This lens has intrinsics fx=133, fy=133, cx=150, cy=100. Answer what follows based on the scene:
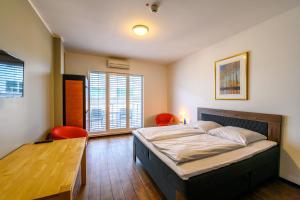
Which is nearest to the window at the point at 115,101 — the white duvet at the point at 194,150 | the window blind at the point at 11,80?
the window blind at the point at 11,80

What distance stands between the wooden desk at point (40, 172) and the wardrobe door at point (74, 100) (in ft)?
4.56

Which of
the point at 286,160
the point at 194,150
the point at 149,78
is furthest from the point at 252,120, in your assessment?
the point at 149,78

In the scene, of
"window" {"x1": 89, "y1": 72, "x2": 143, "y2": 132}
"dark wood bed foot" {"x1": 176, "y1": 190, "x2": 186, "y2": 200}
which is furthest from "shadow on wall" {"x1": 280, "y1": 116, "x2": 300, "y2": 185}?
"window" {"x1": 89, "y1": 72, "x2": 143, "y2": 132}

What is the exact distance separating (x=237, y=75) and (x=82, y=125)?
11.5 feet

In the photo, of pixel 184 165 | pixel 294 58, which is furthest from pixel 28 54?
pixel 294 58

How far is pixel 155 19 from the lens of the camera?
2182 mm

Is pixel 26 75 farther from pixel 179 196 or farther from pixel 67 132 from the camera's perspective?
pixel 179 196

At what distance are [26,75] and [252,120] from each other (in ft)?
11.8

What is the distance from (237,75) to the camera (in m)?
2.64

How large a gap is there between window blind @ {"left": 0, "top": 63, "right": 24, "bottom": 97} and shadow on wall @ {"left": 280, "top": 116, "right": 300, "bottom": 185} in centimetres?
349

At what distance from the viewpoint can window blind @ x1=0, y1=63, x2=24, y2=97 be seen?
1211 mm

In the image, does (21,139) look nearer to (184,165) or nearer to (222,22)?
(184,165)

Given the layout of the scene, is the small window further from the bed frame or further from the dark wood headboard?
the dark wood headboard

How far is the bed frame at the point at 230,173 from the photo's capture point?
1.31m
